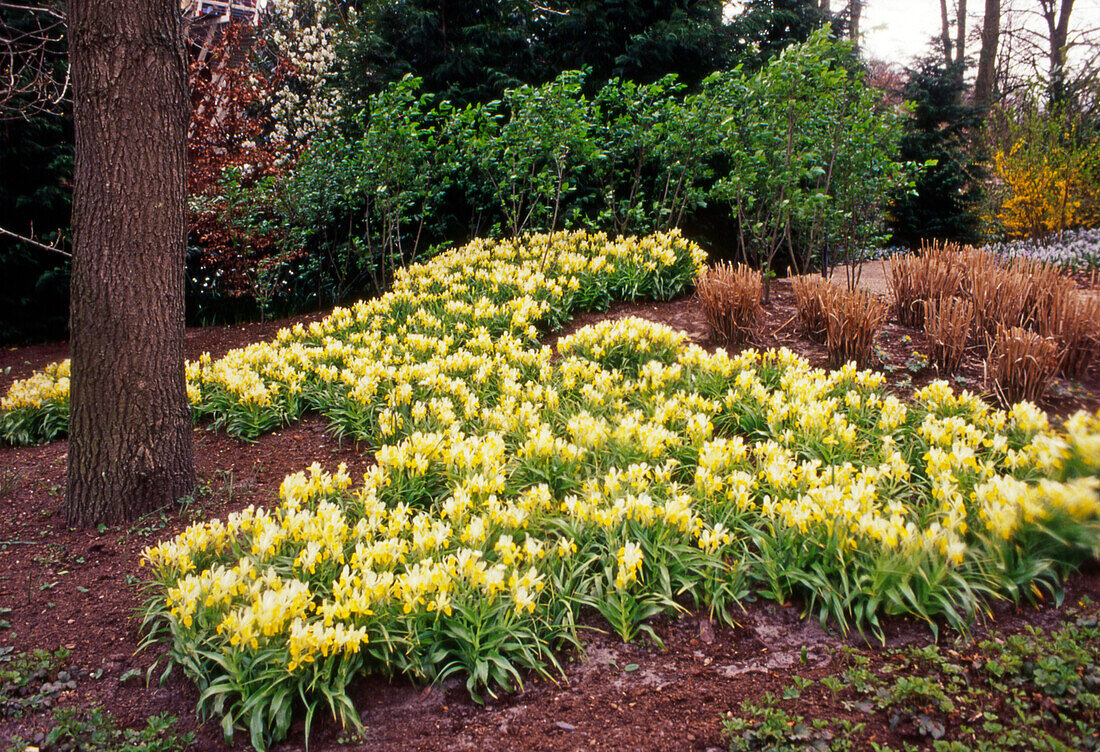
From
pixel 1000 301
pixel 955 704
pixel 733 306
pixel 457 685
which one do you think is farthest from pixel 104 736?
pixel 1000 301

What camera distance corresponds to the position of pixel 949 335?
4.40m

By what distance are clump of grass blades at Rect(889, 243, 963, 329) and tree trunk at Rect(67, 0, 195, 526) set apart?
520cm

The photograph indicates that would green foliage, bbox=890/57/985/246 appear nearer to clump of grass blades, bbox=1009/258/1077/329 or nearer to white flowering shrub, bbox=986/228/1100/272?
white flowering shrub, bbox=986/228/1100/272

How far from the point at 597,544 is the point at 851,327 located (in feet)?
9.42

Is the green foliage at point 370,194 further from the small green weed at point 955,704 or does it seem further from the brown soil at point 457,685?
the small green weed at point 955,704

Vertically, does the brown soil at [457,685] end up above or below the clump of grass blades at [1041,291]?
below

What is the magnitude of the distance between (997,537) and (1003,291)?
9.42 ft

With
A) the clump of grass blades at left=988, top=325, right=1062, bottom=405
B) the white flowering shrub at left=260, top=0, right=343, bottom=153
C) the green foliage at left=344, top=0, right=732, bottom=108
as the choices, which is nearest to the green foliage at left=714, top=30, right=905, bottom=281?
the clump of grass blades at left=988, top=325, right=1062, bottom=405

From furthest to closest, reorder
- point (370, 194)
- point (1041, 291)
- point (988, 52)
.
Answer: point (988, 52)
point (370, 194)
point (1041, 291)

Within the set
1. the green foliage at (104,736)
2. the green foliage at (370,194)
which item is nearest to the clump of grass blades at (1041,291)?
the green foliage at (104,736)

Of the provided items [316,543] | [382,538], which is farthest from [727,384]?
[316,543]

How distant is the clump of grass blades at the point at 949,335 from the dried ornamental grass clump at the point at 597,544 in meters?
0.70

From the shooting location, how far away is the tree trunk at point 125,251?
3.14m

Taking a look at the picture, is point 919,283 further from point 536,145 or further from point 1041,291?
point 536,145
